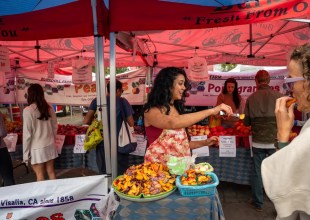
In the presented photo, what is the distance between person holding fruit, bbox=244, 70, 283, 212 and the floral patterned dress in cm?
198

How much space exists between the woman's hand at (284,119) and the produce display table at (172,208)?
83 cm

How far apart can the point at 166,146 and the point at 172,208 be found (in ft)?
1.88

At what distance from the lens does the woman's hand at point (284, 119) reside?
1285 millimetres

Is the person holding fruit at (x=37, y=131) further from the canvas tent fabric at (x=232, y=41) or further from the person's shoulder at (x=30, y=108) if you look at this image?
the canvas tent fabric at (x=232, y=41)

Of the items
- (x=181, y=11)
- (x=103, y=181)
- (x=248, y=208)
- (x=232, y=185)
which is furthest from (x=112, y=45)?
(x=232, y=185)

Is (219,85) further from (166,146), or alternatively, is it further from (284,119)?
(284,119)

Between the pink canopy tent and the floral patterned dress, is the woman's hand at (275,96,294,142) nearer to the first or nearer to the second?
the floral patterned dress

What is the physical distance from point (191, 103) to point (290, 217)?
7.72 meters

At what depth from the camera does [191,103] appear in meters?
8.70

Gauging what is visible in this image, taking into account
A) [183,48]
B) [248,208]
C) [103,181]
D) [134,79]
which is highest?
[183,48]

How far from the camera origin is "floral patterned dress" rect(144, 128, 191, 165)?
228 centimetres

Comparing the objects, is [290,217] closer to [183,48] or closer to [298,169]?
[298,169]

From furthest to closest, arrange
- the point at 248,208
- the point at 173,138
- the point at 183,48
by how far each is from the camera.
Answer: the point at 183,48, the point at 248,208, the point at 173,138

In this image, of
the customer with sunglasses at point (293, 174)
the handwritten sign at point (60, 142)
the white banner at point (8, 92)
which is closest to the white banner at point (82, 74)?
the handwritten sign at point (60, 142)
